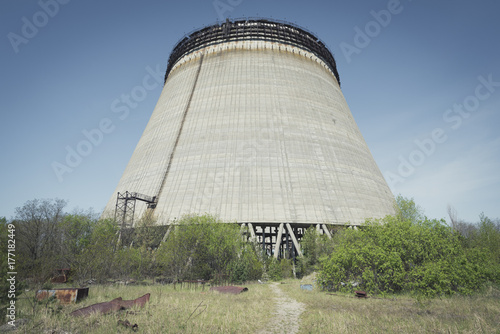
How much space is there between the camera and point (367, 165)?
2616cm

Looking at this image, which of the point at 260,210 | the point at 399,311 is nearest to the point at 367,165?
the point at 260,210

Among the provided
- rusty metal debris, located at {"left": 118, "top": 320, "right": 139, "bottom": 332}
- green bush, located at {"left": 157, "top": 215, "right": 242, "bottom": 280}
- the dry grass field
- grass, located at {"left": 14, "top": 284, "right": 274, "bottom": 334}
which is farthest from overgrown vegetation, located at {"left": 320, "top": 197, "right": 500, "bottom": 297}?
rusty metal debris, located at {"left": 118, "top": 320, "right": 139, "bottom": 332}

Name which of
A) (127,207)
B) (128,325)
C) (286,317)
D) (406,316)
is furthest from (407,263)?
(127,207)

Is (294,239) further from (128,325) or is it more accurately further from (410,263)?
(128,325)

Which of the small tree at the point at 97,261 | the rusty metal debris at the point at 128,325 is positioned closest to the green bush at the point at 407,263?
the rusty metal debris at the point at 128,325

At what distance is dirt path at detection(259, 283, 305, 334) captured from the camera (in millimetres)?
6172

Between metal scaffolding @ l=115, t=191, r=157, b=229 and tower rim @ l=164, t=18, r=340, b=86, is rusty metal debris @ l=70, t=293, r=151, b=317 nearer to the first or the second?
metal scaffolding @ l=115, t=191, r=157, b=229

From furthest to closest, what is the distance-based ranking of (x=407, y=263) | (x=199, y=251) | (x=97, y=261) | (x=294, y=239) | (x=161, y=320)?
1. (x=294, y=239)
2. (x=199, y=251)
3. (x=97, y=261)
4. (x=407, y=263)
5. (x=161, y=320)

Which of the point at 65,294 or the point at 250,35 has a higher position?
the point at 250,35

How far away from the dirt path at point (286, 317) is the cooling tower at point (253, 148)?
1059 centimetres

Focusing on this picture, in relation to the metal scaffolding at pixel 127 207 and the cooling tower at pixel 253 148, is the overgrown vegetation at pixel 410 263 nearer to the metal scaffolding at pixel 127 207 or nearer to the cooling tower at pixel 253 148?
the cooling tower at pixel 253 148

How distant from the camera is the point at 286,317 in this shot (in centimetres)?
740

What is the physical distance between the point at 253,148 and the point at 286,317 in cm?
1669

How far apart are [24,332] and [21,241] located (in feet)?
60.8
